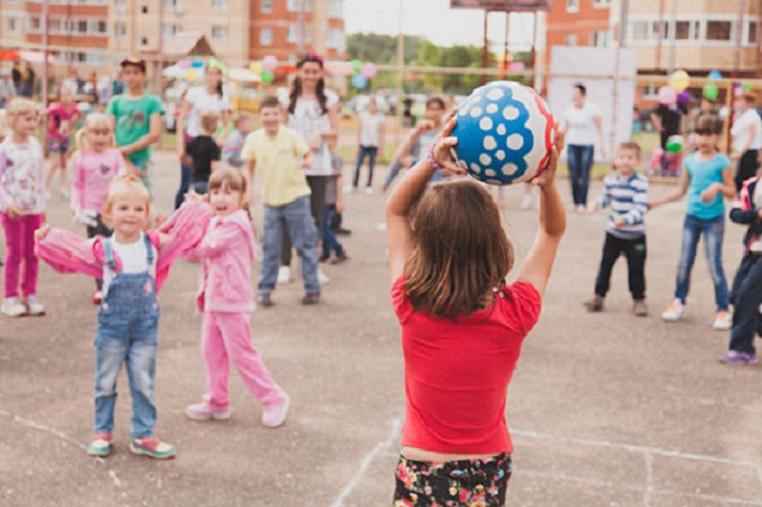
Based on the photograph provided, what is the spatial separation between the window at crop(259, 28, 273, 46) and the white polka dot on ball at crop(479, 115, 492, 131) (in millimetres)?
52241

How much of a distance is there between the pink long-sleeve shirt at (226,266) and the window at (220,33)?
3986 cm

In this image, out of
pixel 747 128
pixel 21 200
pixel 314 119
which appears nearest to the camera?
pixel 21 200

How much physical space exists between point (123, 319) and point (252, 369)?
1.01 meters

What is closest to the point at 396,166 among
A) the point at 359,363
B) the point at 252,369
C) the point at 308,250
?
the point at 308,250

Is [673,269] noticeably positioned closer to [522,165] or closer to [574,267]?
[574,267]

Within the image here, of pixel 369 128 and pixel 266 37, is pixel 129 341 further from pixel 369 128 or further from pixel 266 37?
pixel 266 37

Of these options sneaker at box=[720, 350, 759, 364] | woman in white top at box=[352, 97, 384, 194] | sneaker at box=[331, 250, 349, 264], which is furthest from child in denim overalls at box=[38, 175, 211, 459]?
woman in white top at box=[352, 97, 384, 194]

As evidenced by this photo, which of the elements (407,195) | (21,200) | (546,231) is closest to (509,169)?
(546,231)

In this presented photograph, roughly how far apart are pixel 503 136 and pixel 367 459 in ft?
8.94

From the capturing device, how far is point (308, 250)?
31.7ft

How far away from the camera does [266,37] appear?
54.8 meters

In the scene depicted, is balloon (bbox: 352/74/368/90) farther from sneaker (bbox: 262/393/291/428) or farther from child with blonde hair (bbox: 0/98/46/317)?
sneaker (bbox: 262/393/291/428)

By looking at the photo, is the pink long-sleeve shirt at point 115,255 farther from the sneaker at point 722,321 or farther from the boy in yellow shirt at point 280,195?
the sneaker at point 722,321

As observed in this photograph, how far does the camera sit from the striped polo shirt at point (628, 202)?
31.0 ft
